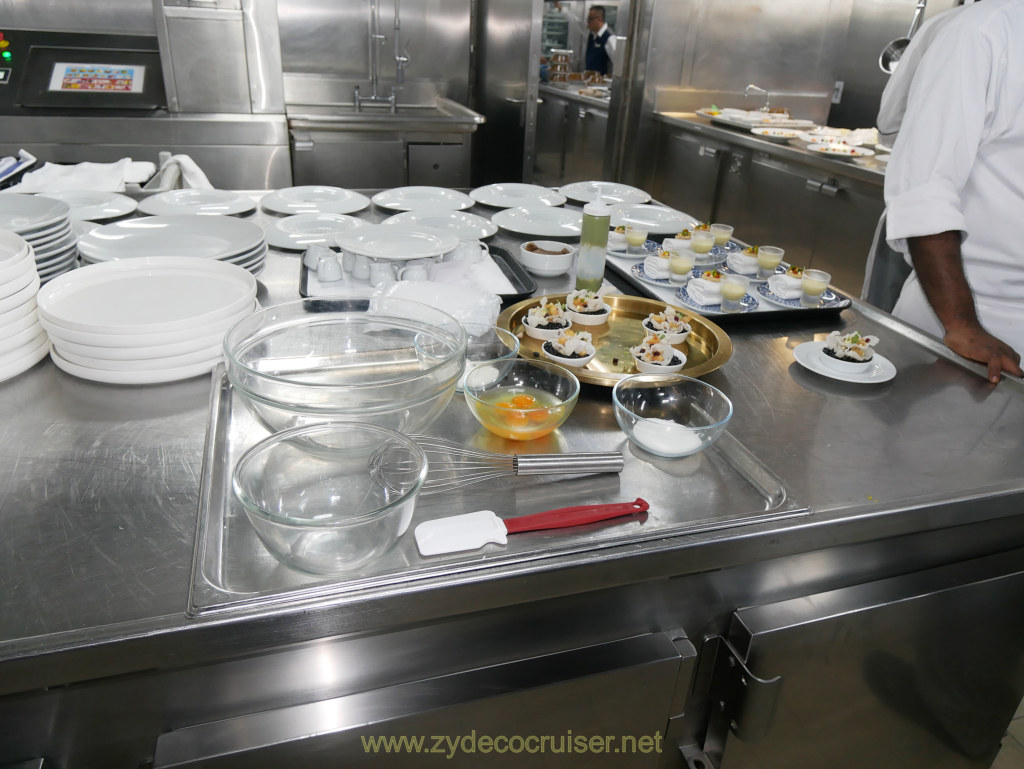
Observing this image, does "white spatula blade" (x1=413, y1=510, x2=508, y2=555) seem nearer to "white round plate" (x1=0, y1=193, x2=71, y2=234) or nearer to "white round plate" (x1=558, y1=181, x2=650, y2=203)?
"white round plate" (x1=0, y1=193, x2=71, y2=234)

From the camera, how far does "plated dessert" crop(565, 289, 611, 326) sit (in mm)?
1433

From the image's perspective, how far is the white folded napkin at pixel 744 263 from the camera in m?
1.76

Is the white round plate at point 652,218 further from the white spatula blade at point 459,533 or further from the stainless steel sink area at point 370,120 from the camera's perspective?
the stainless steel sink area at point 370,120

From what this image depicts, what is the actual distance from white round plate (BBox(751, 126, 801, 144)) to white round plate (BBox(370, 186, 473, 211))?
98.4 inches

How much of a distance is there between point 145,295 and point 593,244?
92 centimetres

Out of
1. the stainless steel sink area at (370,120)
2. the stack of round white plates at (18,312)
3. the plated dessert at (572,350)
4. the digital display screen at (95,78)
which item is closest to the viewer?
the stack of round white plates at (18,312)

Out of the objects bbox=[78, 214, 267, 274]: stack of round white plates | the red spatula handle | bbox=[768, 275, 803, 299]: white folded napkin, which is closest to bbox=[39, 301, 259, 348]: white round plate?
bbox=[78, 214, 267, 274]: stack of round white plates

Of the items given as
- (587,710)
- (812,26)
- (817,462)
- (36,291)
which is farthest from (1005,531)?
(812,26)

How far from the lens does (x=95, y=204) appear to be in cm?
191

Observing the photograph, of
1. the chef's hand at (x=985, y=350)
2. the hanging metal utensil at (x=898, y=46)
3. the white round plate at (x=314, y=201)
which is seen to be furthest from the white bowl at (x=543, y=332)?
the hanging metal utensil at (x=898, y=46)

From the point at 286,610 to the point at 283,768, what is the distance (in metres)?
0.24

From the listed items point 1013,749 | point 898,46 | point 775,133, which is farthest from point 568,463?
point 898,46

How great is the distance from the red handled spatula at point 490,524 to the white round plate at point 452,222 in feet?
3.64

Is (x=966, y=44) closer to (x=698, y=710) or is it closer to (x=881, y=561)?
(x=881, y=561)
